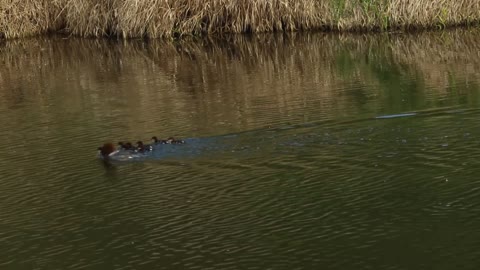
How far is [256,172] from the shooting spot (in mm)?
9969

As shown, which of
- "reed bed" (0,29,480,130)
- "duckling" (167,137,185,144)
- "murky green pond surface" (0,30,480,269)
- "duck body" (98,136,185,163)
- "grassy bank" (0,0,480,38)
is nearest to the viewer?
"murky green pond surface" (0,30,480,269)

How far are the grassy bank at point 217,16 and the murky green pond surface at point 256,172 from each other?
→ 4.09 metres

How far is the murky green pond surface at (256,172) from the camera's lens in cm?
790

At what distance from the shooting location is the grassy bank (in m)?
21.4

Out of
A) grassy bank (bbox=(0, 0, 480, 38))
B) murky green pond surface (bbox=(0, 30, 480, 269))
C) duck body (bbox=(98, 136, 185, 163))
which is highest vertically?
grassy bank (bbox=(0, 0, 480, 38))

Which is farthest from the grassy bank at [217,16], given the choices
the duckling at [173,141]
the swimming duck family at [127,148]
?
the swimming duck family at [127,148]

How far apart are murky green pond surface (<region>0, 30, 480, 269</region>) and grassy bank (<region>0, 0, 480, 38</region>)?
4.09 metres

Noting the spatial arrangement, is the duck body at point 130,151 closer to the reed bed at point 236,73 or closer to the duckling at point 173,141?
the duckling at point 173,141

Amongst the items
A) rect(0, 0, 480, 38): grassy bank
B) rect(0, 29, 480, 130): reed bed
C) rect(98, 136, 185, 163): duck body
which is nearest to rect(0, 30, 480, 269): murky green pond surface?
rect(0, 29, 480, 130): reed bed

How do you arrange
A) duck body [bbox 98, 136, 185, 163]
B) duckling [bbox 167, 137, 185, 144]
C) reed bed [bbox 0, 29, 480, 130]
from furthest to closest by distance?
reed bed [bbox 0, 29, 480, 130], duckling [bbox 167, 137, 185, 144], duck body [bbox 98, 136, 185, 163]

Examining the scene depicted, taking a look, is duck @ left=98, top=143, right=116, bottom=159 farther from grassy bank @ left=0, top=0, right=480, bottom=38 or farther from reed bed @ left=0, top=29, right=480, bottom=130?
grassy bank @ left=0, top=0, right=480, bottom=38

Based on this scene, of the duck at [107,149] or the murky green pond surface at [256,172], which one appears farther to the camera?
the duck at [107,149]

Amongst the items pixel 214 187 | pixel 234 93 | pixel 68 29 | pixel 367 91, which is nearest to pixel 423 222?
pixel 214 187

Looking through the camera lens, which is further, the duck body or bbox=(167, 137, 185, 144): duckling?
bbox=(167, 137, 185, 144): duckling
